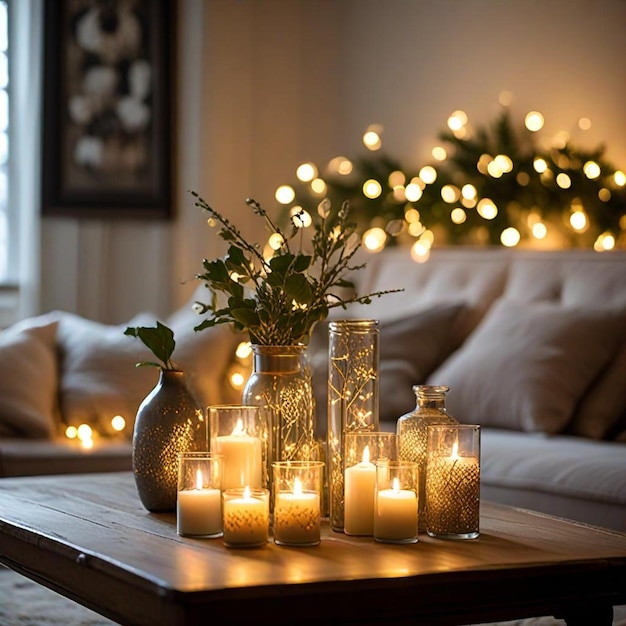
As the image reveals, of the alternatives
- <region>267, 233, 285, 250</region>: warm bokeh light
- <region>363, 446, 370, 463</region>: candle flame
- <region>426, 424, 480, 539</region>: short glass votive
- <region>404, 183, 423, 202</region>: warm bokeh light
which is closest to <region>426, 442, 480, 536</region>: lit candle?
<region>426, 424, 480, 539</region>: short glass votive

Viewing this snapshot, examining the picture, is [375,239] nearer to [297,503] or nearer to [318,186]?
[318,186]

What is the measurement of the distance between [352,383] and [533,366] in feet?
4.45

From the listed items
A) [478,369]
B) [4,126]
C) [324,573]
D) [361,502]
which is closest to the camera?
[324,573]

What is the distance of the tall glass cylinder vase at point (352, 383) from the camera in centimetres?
196

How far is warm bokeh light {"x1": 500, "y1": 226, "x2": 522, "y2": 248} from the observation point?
430 cm

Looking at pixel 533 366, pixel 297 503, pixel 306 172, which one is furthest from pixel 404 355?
pixel 297 503

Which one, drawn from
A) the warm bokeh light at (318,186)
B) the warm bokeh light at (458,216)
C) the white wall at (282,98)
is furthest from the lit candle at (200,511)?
the warm bokeh light at (318,186)

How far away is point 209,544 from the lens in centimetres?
178

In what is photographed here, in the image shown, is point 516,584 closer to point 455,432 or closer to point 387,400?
point 455,432

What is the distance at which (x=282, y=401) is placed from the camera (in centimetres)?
195

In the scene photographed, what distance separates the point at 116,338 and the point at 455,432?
2.10 meters

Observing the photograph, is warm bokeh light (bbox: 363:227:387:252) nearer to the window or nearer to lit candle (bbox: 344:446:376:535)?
the window

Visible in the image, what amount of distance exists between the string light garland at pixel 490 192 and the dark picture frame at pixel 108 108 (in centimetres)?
65

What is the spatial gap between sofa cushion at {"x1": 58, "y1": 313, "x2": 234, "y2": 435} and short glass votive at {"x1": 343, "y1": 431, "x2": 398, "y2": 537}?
5.62 ft
